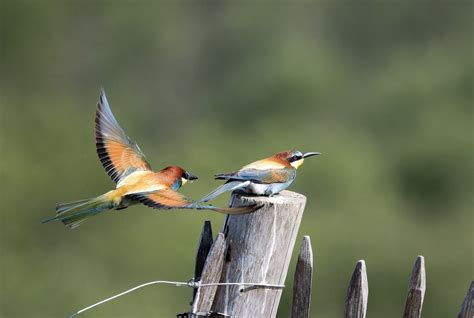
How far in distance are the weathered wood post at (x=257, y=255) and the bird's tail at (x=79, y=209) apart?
629 millimetres

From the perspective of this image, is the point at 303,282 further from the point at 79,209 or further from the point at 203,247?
the point at 79,209

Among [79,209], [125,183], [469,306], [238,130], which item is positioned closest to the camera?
[469,306]

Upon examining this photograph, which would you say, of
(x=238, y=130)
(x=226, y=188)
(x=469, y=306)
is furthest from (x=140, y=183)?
(x=238, y=130)

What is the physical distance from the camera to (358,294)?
11.2 ft

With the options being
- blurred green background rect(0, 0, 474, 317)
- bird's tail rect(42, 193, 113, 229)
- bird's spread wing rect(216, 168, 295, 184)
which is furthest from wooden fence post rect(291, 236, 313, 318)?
blurred green background rect(0, 0, 474, 317)

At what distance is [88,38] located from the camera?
88.6 ft

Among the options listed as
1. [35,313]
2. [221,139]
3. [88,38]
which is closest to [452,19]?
[88,38]

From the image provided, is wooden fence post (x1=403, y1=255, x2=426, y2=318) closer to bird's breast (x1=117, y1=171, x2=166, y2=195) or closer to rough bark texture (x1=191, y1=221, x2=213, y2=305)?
rough bark texture (x1=191, y1=221, x2=213, y2=305)

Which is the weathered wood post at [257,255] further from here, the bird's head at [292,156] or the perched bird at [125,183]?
the bird's head at [292,156]

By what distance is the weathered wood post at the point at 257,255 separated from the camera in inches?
135

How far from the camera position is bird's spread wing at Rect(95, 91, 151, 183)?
14.1 ft

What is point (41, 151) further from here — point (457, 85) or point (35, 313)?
point (457, 85)

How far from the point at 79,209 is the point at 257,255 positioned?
81 cm

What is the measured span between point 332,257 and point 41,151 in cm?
432
